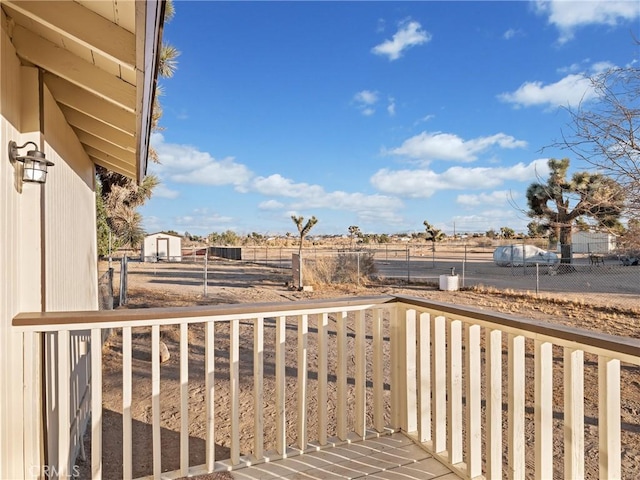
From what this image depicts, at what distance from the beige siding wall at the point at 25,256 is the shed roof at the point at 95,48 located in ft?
0.33

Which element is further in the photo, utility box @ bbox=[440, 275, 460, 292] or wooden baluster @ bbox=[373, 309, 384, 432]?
utility box @ bbox=[440, 275, 460, 292]

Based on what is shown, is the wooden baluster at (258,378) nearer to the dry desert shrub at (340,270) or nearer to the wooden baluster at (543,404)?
the wooden baluster at (543,404)

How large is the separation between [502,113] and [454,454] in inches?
584

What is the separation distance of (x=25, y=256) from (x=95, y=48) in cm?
104

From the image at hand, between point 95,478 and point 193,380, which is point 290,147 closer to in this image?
point 193,380

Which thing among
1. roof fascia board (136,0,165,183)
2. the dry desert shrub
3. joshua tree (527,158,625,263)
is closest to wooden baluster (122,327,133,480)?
roof fascia board (136,0,165,183)

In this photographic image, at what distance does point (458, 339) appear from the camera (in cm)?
201

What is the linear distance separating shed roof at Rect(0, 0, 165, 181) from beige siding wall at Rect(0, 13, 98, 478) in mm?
102

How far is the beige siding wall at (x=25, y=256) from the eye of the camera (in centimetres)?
156

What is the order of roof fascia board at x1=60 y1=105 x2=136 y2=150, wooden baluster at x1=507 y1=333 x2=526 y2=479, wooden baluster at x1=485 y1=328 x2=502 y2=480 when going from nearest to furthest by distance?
wooden baluster at x1=507 y1=333 x2=526 y2=479 → wooden baluster at x1=485 y1=328 x2=502 y2=480 → roof fascia board at x1=60 y1=105 x2=136 y2=150

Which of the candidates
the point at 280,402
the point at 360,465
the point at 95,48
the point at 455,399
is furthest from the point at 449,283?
the point at 95,48

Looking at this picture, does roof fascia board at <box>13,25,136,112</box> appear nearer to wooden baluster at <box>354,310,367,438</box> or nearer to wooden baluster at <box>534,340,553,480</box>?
wooden baluster at <box>354,310,367,438</box>

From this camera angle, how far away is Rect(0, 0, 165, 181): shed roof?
134 cm

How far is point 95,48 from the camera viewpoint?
154 cm
